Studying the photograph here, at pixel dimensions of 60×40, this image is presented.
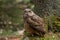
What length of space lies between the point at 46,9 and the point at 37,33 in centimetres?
115

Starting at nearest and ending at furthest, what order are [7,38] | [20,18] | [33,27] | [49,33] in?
[33,27] < [49,33] < [7,38] < [20,18]

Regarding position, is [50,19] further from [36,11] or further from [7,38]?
[7,38]

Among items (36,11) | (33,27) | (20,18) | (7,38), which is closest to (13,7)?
(20,18)

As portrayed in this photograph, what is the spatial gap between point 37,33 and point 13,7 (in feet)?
27.1

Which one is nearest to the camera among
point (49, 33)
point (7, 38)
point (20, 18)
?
point (49, 33)

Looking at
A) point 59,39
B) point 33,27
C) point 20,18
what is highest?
point 33,27

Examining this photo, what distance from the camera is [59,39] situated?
7539 millimetres

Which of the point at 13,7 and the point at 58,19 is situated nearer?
the point at 58,19

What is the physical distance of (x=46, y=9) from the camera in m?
8.26

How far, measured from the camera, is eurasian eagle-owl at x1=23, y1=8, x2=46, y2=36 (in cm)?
722

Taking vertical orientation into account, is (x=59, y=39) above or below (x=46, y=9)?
below

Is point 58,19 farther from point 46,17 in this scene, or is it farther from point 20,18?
point 20,18

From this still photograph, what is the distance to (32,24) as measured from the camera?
7.22 meters

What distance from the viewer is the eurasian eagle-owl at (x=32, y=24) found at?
7.22 m
